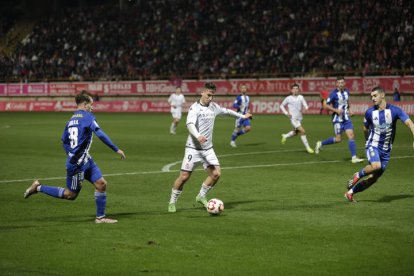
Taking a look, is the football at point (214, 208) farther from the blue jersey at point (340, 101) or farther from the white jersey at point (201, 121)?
the blue jersey at point (340, 101)

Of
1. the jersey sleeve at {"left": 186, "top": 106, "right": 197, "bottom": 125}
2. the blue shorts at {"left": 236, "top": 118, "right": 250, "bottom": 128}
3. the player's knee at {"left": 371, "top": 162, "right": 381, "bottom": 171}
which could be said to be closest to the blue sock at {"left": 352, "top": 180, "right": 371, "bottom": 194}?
the player's knee at {"left": 371, "top": 162, "right": 381, "bottom": 171}

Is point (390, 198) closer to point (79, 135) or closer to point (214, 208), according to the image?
point (214, 208)

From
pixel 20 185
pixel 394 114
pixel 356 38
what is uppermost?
pixel 356 38

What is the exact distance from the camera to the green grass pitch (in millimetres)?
8117

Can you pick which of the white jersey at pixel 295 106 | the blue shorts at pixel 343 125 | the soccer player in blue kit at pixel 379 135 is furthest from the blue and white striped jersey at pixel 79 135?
the white jersey at pixel 295 106

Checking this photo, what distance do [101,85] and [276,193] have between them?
151ft

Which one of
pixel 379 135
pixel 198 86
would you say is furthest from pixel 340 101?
pixel 198 86

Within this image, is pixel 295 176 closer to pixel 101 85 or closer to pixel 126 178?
pixel 126 178

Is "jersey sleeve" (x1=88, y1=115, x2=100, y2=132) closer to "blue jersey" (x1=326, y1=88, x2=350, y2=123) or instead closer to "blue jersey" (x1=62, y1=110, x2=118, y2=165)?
"blue jersey" (x1=62, y1=110, x2=118, y2=165)

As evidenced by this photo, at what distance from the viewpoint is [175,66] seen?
179ft

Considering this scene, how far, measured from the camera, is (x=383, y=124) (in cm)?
1265

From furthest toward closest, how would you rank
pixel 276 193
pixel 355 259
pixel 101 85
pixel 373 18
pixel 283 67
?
pixel 101 85 < pixel 283 67 < pixel 373 18 < pixel 276 193 < pixel 355 259

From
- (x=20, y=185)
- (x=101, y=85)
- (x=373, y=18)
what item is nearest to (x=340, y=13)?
(x=373, y=18)

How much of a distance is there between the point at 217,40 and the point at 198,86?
12.6 feet
